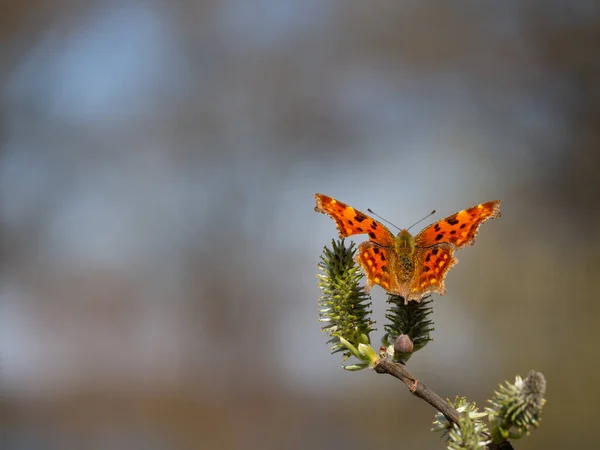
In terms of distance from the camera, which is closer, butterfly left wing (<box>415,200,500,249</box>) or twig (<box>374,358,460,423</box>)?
twig (<box>374,358,460,423</box>)

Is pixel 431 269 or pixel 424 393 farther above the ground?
pixel 431 269

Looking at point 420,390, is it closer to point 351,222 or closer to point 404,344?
point 404,344

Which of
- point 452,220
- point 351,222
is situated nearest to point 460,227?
point 452,220

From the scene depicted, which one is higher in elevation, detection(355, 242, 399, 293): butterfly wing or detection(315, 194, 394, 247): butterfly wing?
detection(315, 194, 394, 247): butterfly wing

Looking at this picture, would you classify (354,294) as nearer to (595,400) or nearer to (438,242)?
(438,242)

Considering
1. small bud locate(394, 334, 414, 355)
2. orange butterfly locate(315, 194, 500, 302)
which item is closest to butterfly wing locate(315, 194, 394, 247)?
orange butterfly locate(315, 194, 500, 302)

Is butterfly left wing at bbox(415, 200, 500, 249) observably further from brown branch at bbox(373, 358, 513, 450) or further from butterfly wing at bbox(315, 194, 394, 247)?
brown branch at bbox(373, 358, 513, 450)

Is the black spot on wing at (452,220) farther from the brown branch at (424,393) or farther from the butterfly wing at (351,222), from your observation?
the brown branch at (424,393)

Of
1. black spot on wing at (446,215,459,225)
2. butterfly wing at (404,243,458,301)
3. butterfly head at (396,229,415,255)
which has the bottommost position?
butterfly wing at (404,243,458,301)
